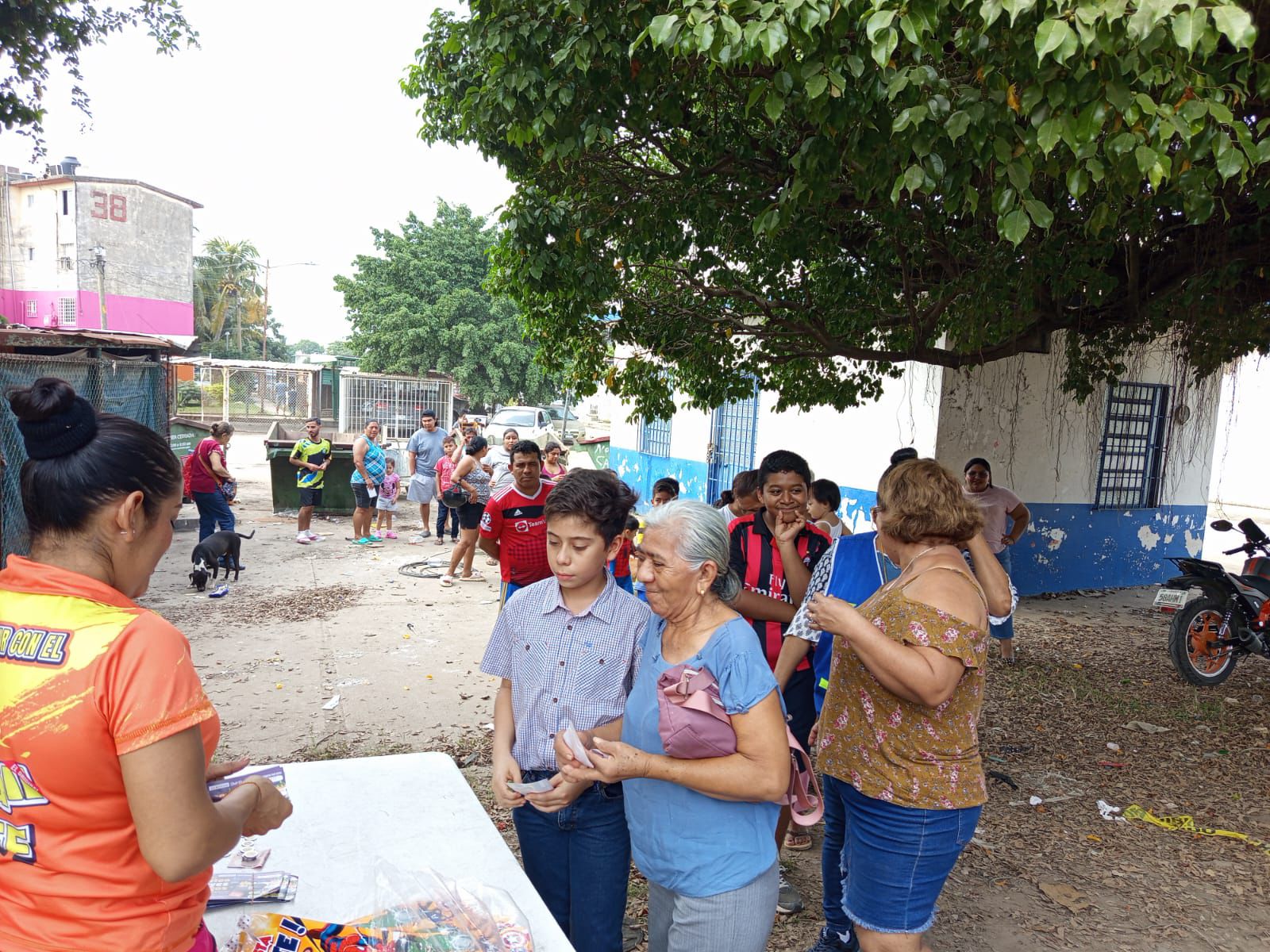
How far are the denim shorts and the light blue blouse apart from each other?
0.51 m

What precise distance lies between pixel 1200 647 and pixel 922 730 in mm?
6079

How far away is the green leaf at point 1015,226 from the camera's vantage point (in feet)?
9.50

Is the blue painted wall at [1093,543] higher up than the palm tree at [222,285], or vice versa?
the palm tree at [222,285]

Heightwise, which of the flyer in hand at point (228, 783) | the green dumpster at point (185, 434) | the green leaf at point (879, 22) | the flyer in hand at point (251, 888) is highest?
the green leaf at point (879, 22)

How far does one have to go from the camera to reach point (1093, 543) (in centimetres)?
1100

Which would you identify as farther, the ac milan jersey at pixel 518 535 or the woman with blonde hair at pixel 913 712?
the ac milan jersey at pixel 518 535

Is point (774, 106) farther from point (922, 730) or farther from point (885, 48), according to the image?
point (922, 730)

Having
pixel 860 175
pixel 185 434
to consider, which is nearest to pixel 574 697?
pixel 860 175

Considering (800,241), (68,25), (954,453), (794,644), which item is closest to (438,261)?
(68,25)

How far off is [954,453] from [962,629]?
7.67 metres

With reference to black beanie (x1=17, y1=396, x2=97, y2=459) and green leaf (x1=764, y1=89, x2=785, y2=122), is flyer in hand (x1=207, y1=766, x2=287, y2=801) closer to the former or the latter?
black beanie (x1=17, y1=396, x2=97, y2=459)

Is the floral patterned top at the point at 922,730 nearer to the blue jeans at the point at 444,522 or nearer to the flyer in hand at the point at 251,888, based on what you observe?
the flyer in hand at the point at 251,888

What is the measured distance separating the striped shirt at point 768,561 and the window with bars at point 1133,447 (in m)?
8.85

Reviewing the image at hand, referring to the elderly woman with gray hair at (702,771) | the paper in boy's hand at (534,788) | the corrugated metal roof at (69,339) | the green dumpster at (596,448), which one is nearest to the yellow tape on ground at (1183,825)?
the elderly woman with gray hair at (702,771)
